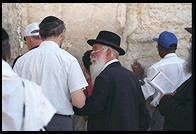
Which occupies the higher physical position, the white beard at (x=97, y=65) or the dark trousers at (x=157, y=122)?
the white beard at (x=97, y=65)

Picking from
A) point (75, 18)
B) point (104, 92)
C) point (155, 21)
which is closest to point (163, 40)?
point (155, 21)

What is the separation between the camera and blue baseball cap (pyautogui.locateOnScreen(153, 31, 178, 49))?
18.2ft

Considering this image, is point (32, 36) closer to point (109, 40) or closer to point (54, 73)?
point (109, 40)

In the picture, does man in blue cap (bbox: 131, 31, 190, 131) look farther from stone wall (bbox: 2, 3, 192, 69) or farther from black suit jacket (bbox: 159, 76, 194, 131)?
black suit jacket (bbox: 159, 76, 194, 131)

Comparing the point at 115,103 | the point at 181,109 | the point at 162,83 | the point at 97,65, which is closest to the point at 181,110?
the point at 181,109

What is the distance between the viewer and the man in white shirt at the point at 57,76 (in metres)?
4.43

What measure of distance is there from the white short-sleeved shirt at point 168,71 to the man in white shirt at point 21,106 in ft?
6.52

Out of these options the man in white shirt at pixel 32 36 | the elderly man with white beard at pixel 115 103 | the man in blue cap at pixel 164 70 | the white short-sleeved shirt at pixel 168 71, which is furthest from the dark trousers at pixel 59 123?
the white short-sleeved shirt at pixel 168 71

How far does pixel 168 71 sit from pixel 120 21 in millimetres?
858

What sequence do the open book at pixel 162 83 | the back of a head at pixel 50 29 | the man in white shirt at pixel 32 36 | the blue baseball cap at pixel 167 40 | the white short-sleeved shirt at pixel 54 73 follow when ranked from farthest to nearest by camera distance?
the blue baseball cap at pixel 167 40 → the man in white shirt at pixel 32 36 → the open book at pixel 162 83 → the back of a head at pixel 50 29 → the white short-sleeved shirt at pixel 54 73

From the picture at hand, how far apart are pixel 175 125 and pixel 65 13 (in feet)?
6.92

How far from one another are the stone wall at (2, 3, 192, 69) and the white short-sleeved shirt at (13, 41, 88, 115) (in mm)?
1313

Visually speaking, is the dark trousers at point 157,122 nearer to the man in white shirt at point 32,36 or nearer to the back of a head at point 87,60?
the back of a head at point 87,60

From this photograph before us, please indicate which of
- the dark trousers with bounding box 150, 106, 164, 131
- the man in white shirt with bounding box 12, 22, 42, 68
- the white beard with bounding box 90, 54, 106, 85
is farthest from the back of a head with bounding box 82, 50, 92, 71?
the dark trousers with bounding box 150, 106, 164, 131
